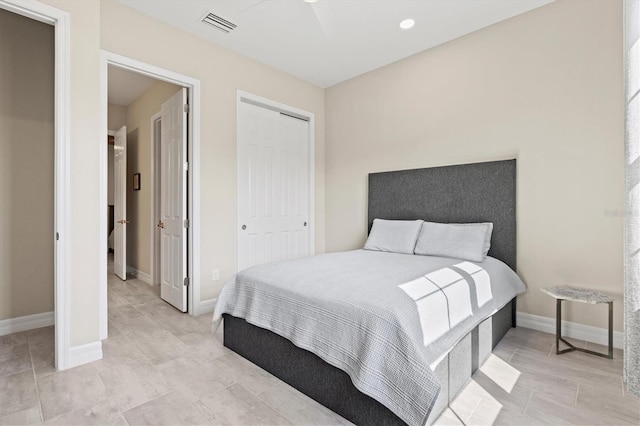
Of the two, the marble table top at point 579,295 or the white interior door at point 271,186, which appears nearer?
the marble table top at point 579,295

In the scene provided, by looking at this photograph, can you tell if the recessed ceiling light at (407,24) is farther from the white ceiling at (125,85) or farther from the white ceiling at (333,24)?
the white ceiling at (125,85)

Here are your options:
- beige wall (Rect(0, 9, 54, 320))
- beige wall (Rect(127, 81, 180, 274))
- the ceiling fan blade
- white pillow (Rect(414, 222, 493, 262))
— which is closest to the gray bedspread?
white pillow (Rect(414, 222, 493, 262))

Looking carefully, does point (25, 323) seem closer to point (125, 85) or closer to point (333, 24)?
point (125, 85)

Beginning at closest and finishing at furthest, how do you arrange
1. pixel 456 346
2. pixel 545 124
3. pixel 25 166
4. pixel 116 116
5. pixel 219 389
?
pixel 456 346, pixel 219 389, pixel 545 124, pixel 25 166, pixel 116 116

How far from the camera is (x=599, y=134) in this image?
8.39ft

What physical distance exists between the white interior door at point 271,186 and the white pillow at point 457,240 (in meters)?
1.80

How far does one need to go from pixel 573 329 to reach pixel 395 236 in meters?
1.70

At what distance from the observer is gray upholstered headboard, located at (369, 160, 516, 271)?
3018mm

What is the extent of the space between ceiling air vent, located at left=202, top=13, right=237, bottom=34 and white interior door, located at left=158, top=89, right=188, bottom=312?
0.71 meters

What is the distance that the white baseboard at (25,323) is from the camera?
9.10 feet

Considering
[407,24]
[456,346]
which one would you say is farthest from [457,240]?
[407,24]

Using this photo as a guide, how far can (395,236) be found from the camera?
11.4 feet

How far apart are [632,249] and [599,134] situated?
1.50 metres

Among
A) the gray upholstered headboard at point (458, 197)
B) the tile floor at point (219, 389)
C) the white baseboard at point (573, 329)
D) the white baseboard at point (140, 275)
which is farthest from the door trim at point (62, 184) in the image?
the white baseboard at point (573, 329)
